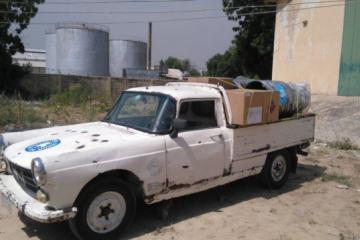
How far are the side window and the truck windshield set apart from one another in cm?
38

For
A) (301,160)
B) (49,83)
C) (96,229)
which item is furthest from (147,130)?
(49,83)

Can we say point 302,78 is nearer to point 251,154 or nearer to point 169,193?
point 251,154

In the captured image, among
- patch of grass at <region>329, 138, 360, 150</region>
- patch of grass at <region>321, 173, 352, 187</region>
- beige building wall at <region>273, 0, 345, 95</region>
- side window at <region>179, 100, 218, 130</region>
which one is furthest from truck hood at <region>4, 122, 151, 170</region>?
beige building wall at <region>273, 0, 345, 95</region>

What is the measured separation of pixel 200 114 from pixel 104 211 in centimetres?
216

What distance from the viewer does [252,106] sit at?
6.15 meters

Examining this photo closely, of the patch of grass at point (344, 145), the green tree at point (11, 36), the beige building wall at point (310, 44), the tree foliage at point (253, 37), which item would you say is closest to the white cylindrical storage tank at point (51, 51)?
→ the green tree at point (11, 36)

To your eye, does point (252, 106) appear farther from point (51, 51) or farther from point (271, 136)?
point (51, 51)

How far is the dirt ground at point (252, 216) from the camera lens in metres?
5.13

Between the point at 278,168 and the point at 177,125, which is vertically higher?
A: the point at 177,125

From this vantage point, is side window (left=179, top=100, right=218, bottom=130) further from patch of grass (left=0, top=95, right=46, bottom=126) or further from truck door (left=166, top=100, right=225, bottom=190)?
patch of grass (left=0, top=95, right=46, bottom=126)

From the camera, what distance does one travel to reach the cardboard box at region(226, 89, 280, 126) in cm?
602

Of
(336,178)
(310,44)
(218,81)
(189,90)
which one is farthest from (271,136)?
(310,44)

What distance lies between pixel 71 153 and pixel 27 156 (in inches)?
25.1

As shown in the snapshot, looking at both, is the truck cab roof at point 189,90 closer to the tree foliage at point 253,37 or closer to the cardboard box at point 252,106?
the cardboard box at point 252,106
